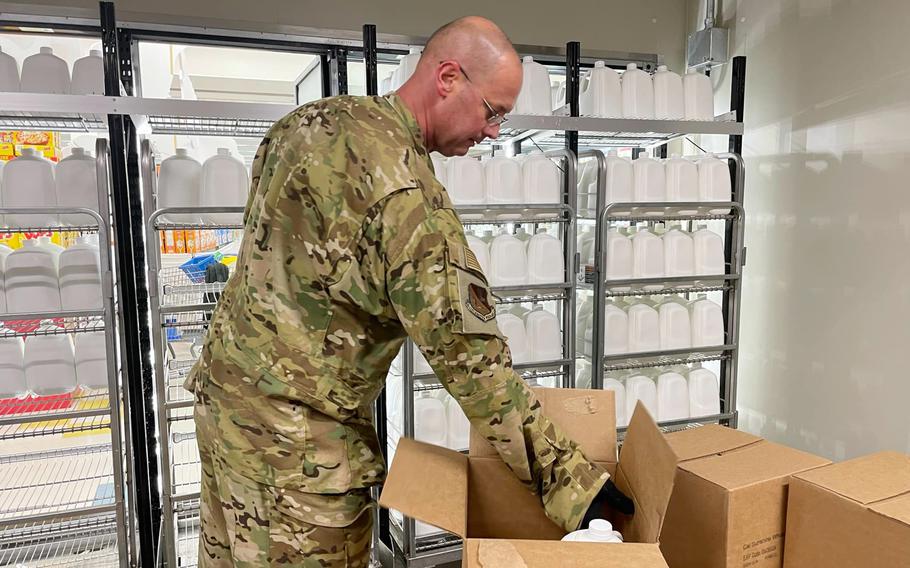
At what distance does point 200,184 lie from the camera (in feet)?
8.06

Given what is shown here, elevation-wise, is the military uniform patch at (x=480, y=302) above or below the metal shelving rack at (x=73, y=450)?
above

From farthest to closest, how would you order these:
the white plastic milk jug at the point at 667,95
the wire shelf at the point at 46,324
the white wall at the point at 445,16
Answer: the white plastic milk jug at the point at 667,95
the white wall at the point at 445,16
the wire shelf at the point at 46,324

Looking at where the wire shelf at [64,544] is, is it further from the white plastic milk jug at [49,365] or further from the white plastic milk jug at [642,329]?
the white plastic milk jug at [642,329]

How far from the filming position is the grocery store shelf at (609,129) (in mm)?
2668

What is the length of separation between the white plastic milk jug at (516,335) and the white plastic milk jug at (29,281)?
69.2 inches

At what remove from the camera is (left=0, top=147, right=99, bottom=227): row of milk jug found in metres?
2.29

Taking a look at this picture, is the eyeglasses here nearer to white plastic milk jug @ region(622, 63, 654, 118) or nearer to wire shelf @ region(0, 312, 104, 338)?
white plastic milk jug @ region(622, 63, 654, 118)

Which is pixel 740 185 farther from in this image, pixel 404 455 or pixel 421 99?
pixel 404 455

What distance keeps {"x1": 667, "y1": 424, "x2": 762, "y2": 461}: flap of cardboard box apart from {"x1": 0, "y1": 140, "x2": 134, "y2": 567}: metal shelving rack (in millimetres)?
2019

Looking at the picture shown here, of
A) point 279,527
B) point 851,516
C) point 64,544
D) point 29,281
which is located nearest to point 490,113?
point 279,527

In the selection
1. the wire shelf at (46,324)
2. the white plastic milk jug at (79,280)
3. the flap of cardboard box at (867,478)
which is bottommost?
the flap of cardboard box at (867,478)

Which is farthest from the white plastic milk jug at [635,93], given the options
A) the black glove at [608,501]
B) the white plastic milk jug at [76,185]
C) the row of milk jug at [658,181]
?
the white plastic milk jug at [76,185]

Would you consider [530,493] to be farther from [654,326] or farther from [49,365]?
[49,365]

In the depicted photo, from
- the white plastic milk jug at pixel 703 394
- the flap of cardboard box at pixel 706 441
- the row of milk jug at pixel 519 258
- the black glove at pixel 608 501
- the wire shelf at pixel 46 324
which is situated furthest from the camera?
the white plastic milk jug at pixel 703 394
